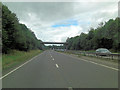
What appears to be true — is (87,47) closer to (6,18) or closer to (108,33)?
(108,33)

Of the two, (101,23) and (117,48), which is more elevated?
(101,23)

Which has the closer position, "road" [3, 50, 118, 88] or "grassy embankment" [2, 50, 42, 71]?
"road" [3, 50, 118, 88]

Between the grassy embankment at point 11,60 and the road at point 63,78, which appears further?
the grassy embankment at point 11,60

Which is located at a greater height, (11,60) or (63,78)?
(63,78)

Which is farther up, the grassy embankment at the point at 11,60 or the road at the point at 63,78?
the road at the point at 63,78

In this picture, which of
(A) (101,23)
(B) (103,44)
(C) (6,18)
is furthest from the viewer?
(A) (101,23)

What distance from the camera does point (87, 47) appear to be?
383 feet

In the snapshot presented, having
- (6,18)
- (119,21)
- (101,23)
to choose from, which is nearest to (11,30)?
(6,18)

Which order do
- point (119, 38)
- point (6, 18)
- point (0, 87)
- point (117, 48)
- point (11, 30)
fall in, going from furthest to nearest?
1. point (117, 48)
2. point (119, 38)
3. point (11, 30)
4. point (6, 18)
5. point (0, 87)

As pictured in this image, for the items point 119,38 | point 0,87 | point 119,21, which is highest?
point 119,21

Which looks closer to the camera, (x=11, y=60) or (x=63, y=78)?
(x=63, y=78)

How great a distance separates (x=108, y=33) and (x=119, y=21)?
10.0 meters

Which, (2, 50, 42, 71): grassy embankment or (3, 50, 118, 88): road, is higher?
(3, 50, 118, 88): road

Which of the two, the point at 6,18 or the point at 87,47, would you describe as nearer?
the point at 6,18
